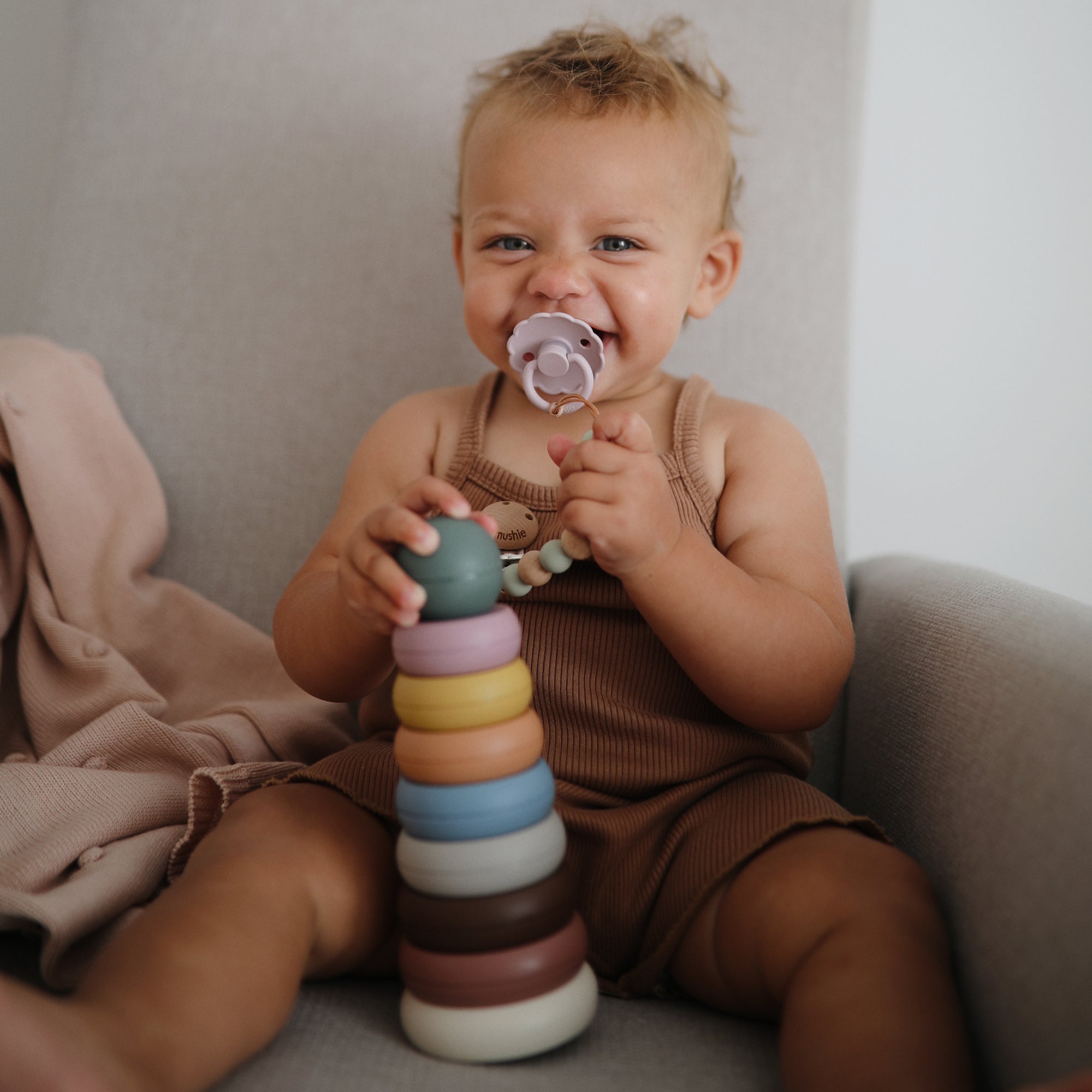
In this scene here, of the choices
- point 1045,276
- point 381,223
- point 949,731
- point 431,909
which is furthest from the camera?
point 1045,276

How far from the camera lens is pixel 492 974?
0.61m

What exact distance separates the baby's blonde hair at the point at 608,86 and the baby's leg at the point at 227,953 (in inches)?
25.4

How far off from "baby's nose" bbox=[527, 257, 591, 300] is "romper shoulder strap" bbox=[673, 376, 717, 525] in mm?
169

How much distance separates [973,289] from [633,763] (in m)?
1.07

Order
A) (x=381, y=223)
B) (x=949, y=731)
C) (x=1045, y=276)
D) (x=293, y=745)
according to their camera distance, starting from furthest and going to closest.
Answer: (x=1045, y=276) → (x=381, y=223) → (x=293, y=745) → (x=949, y=731)

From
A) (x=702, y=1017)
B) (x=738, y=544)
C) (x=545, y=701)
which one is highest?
(x=738, y=544)

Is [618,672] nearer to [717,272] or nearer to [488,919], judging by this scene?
[488,919]

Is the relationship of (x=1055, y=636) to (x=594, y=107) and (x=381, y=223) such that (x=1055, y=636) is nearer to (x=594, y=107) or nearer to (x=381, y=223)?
(x=594, y=107)

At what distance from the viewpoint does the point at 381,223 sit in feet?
4.10

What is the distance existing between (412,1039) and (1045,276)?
142 cm

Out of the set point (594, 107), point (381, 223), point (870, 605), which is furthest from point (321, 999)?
point (381, 223)

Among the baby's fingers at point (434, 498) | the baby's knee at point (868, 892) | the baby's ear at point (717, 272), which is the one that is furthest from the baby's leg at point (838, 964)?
the baby's ear at point (717, 272)

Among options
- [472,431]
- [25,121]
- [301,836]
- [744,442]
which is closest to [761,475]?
[744,442]

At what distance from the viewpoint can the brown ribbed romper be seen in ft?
2.51
